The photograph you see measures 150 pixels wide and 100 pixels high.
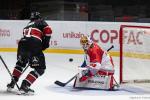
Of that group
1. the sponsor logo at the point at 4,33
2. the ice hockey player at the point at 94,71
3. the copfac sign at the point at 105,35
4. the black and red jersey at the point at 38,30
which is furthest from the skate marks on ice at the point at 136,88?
the sponsor logo at the point at 4,33

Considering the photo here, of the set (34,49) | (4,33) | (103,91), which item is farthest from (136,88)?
(4,33)

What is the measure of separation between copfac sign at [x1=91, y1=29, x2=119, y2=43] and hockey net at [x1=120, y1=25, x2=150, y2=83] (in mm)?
2086

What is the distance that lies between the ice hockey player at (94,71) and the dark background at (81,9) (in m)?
4.19

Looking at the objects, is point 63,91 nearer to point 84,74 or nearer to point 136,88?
point 84,74

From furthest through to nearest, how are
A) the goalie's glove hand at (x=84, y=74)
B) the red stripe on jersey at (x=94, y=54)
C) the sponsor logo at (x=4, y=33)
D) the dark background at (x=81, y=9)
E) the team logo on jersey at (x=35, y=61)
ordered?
the dark background at (x=81, y=9), the sponsor logo at (x=4, y=33), the goalie's glove hand at (x=84, y=74), the red stripe on jersey at (x=94, y=54), the team logo on jersey at (x=35, y=61)

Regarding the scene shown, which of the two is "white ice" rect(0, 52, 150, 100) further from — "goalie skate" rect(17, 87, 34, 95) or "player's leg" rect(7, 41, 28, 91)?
"player's leg" rect(7, 41, 28, 91)

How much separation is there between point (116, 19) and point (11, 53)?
263 centimetres

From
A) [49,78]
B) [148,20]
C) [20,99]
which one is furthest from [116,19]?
[20,99]

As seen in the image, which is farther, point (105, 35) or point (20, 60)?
point (105, 35)

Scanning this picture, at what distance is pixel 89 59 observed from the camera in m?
6.37

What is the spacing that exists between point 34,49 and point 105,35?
10.1 ft

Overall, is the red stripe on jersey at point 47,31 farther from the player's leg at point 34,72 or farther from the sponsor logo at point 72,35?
the sponsor logo at point 72,35

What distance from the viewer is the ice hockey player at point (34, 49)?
19.8 ft

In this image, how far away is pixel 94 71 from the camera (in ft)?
21.0
